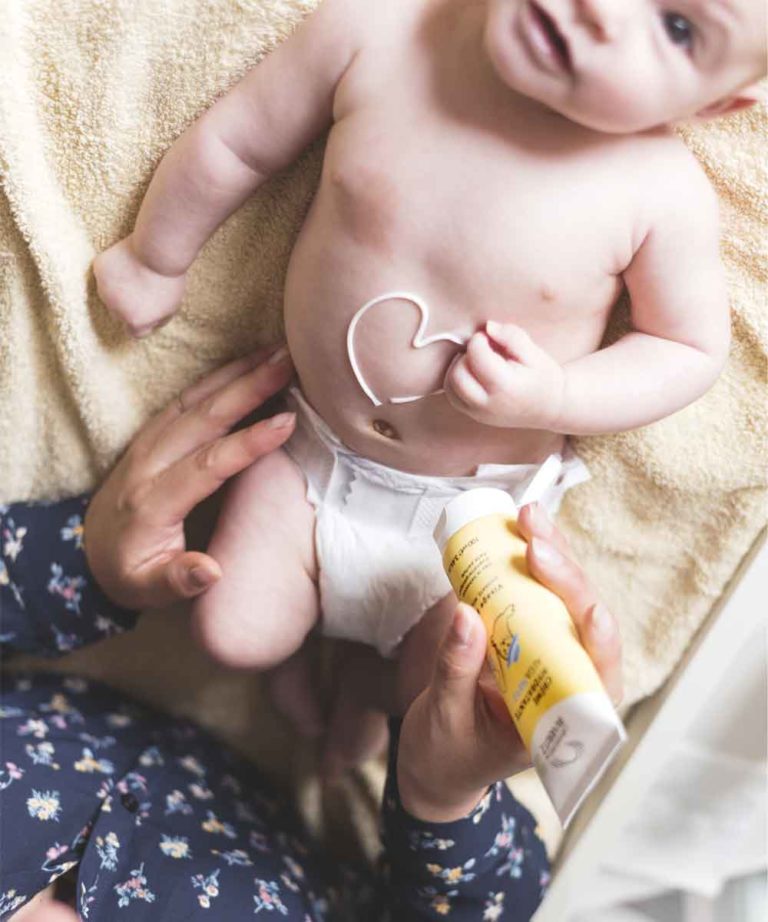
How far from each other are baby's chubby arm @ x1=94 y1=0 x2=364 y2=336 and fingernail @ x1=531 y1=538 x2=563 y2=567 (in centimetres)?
34

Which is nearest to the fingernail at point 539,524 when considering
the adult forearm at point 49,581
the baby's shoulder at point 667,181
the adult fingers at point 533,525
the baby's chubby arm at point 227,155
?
A: the adult fingers at point 533,525

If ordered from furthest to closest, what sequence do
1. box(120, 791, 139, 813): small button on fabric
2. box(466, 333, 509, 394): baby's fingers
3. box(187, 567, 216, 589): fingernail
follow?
1. box(120, 791, 139, 813): small button on fabric
2. box(187, 567, 216, 589): fingernail
3. box(466, 333, 509, 394): baby's fingers

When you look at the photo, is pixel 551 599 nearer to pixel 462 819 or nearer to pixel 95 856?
pixel 462 819

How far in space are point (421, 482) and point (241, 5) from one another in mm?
375

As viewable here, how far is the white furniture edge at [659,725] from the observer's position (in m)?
0.75

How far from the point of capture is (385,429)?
2.43 ft

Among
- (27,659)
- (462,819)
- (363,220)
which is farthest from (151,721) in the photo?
(363,220)

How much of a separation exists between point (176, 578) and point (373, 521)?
6.6 inches

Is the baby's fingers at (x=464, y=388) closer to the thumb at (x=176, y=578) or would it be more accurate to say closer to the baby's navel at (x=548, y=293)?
the baby's navel at (x=548, y=293)

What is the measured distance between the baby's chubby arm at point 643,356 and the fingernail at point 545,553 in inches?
3.5

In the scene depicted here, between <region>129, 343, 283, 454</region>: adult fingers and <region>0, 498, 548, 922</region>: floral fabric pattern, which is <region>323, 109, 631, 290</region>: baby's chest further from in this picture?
<region>0, 498, 548, 922</region>: floral fabric pattern

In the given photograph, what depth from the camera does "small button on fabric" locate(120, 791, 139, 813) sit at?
2.80 ft

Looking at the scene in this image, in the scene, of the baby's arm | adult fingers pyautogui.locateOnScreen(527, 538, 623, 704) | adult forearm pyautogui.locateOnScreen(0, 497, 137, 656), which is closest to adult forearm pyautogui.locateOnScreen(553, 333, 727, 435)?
the baby's arm

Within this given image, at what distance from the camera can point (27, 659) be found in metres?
1.04
